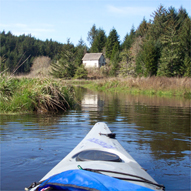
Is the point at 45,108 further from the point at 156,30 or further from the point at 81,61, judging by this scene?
the point at 81,61

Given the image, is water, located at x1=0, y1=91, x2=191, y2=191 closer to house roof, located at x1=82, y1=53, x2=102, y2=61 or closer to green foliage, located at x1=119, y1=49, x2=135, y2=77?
green foliage, located at x1=119, y1=49, x2=135, y2=77

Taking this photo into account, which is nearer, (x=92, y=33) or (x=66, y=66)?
(x=66, y=66)

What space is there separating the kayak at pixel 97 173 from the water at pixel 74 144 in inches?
36.4

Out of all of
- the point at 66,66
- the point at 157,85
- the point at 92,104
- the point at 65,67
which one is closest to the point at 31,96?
the point at 92,104

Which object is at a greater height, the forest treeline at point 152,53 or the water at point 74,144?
the forest treeline at point 152,53

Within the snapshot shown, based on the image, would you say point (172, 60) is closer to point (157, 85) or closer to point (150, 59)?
point (150, 59)

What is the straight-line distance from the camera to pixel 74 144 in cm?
599

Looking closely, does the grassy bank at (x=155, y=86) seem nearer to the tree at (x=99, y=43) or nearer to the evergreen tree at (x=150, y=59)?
the evergreen tree at (x=150, y=59)

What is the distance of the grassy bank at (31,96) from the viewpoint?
411 inches

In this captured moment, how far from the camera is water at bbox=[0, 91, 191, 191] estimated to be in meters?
4.18

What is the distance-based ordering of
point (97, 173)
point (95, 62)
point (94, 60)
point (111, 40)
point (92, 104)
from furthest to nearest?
point (94, 60)
point (95, 62)
point (111, 40)
point (92, 104)
point (97, 173)

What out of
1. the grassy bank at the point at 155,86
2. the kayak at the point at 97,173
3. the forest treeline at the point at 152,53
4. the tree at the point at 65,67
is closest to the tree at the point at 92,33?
the forest treeline at the point at 152,53

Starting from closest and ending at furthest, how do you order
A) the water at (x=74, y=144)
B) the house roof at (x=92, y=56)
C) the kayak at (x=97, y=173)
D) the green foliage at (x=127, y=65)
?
the kayak at (x=97, y=173) → the water at (x=74, y=144) → the green foliage at (x=127, y=65) → the house roof at (x=92, y=56)

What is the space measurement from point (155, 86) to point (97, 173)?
2240 centimetres
